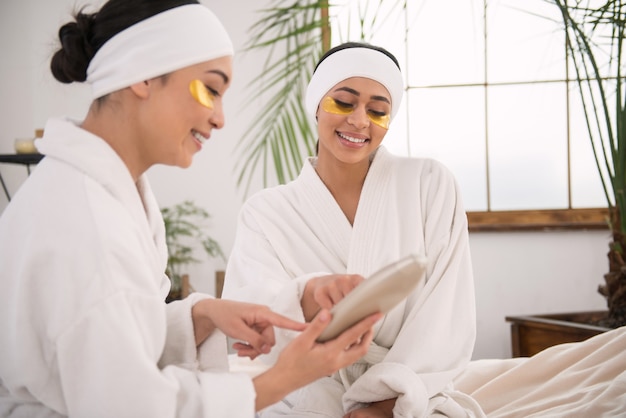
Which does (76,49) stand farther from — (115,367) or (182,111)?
(115,367)

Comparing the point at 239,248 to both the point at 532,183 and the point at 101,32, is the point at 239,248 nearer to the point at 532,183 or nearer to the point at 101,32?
the point at 101,32

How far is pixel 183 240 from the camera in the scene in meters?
4.25

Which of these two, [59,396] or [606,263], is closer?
[59,396]

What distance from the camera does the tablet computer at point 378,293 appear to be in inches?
41.1

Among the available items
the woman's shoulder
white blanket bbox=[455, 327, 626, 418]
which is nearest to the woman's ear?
the woman's shoulder

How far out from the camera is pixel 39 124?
434cm

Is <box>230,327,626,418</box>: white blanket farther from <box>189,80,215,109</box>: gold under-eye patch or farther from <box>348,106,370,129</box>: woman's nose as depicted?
<box>189,80,215,109</box>: gold under-eye patch

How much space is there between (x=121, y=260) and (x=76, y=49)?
0.43 meters

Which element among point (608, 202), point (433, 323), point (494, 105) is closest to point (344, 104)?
point (433, 323)

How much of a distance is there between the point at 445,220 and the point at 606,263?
8.12 feet

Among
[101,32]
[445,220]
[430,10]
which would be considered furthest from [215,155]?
[101,32]

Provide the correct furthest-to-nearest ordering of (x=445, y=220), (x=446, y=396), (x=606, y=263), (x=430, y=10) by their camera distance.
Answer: (x=430, y=10) < (x=606, y=263) < (x=445, y=220) < (x=446, y=396)

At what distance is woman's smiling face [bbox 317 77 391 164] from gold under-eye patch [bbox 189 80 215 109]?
2.34 feet

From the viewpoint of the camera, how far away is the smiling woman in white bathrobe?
1.70 metres
